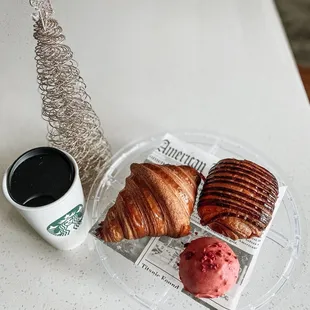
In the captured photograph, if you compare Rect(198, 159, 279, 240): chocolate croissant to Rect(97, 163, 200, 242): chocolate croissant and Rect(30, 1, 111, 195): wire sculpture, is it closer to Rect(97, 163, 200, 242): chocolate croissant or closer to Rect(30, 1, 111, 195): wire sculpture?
Rect(97, 163, 200, 242): chocolate croissant

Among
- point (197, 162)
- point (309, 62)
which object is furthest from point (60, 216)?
point (309, 62)

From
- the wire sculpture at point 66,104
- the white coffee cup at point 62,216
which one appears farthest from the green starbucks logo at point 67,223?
the wire sculpture at point 66,104

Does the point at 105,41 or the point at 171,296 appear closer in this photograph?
the point at 171,296

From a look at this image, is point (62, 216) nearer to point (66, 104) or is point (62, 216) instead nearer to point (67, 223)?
point (67, 223)

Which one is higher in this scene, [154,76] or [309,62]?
[154,76]

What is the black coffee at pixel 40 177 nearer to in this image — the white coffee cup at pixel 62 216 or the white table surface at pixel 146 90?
the white coffee cup at pixel 62 216

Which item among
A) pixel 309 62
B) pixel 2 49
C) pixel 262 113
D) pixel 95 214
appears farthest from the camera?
pixel 309 62

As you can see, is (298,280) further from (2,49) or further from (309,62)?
(309,62)
